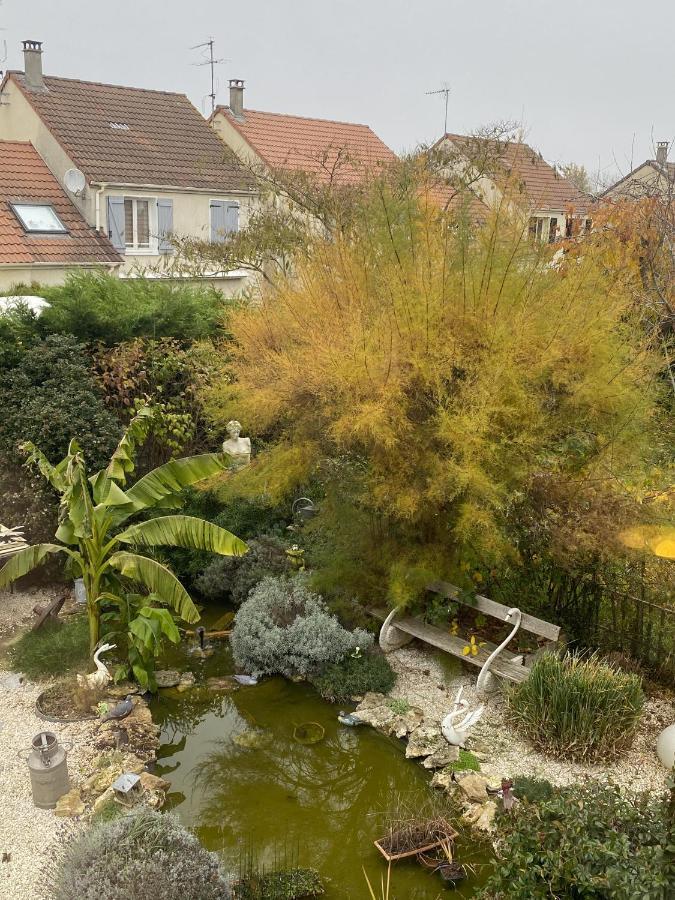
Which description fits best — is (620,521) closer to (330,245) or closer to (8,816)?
(330,245)

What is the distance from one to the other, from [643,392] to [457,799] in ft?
14.6

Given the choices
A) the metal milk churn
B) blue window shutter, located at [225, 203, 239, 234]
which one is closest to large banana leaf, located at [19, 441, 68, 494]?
the metal milk churn

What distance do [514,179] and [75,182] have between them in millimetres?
13115

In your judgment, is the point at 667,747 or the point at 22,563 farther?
the point at 22,563

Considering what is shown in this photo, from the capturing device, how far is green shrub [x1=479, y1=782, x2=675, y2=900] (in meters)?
4.18

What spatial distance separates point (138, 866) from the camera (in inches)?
186

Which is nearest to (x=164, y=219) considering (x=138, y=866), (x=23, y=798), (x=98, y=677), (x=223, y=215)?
(x=223, y=215)

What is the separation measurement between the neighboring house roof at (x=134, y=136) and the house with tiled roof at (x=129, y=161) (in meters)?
0.03

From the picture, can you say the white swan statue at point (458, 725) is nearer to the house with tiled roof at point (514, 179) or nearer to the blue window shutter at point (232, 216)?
the house with tiled roof at point (514, 179)

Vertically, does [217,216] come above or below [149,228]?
above

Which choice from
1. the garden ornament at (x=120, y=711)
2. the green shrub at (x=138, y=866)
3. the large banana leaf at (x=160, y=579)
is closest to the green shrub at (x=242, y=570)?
the large banana leaf at (x=160, y=579)

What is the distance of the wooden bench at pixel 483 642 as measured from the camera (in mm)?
7488

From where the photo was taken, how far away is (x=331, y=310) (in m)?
8.13

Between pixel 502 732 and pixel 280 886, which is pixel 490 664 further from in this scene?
pixel 280 886
